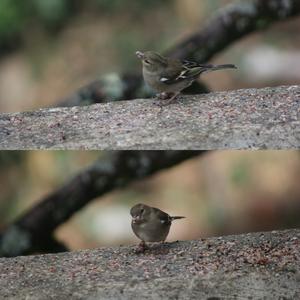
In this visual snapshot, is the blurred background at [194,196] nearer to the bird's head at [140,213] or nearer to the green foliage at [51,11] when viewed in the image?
the green foliage at [51,11]

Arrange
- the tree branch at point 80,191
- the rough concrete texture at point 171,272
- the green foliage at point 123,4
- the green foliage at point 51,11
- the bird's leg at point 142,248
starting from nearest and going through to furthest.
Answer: the rough concrete texture at point 171,272 < the bird's leg at point 142,248 < the tree branch at point 80,191 < the green foliage at point 51,11 < the green foliage at point 123,4

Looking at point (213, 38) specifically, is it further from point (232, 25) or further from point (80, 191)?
point (80, 191)

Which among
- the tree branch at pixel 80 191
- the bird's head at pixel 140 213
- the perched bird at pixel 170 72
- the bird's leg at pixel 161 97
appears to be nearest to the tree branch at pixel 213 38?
the tree branch at pixel 80 191

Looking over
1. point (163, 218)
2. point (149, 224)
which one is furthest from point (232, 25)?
point (149, 224)

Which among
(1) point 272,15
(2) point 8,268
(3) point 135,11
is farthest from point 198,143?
(3) point 135,11

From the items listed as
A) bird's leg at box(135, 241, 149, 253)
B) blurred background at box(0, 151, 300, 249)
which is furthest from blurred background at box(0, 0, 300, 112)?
bird's leg at box(135, 241, 149, 253)

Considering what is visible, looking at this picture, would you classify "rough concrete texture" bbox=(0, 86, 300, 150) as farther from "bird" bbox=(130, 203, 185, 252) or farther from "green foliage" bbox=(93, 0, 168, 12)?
"green foliage" bbox=(93, 0, 168, 12)
